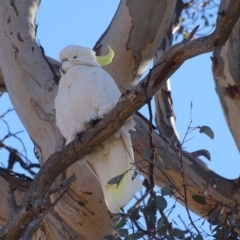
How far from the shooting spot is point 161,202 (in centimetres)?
191

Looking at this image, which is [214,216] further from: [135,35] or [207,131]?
[135,35]

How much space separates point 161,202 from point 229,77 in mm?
1123

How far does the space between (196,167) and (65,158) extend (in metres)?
1.02

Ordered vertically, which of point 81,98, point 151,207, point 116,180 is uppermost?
point 81,98

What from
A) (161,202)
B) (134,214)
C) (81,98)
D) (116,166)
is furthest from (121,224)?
(81,98)

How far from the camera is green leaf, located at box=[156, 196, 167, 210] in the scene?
1903 mm

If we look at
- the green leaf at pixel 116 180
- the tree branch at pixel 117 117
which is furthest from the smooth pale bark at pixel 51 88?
the green leaf at pixel 116 180

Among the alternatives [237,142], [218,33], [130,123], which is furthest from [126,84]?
[218,33]

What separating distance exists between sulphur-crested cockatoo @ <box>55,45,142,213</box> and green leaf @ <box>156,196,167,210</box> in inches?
13.8

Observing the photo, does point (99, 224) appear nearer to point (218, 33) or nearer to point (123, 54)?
point (123, 54)

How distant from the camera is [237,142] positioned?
296 cm

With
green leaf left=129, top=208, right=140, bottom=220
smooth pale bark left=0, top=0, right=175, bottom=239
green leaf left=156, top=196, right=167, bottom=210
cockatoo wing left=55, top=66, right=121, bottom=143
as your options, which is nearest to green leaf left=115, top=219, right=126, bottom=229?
green leaf left=129, top=208, right=140, bottom=220

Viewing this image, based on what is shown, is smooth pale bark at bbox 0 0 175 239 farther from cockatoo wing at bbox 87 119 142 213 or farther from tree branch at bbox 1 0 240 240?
tree branch at bbox 1 0 240 240

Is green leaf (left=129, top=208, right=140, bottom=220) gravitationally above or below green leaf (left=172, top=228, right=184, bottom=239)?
above
